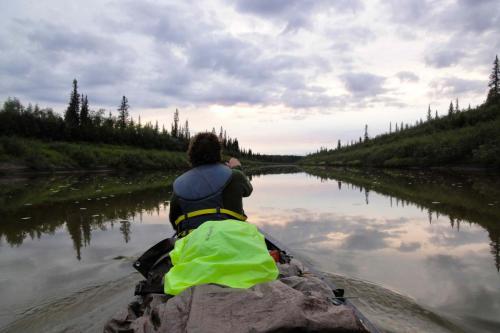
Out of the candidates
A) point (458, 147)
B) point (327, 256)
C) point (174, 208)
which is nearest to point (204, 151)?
point (174, 208)

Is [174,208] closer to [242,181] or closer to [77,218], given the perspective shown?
[242,181]

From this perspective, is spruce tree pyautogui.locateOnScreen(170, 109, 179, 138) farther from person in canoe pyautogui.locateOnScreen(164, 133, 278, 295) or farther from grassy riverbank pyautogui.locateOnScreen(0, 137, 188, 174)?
person in canoe pyautogui.locateOnScreen(164, 133, 278, 295)

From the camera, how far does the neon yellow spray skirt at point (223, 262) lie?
84.7 inches

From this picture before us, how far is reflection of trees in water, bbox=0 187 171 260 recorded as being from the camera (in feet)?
25.1

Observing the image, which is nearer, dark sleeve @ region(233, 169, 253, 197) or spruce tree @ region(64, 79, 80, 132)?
dark sleeve @ region(233, 169, 253, 197)

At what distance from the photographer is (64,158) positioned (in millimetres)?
38656

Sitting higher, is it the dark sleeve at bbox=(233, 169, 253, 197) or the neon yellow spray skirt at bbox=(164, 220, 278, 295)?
the dark sleeve at bbox=(233, 169, 253, 197)

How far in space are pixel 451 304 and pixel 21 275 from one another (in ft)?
18.5

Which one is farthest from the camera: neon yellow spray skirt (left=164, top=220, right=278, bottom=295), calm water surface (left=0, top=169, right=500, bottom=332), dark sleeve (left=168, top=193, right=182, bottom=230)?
calm water surface (left=0, top=169, right=500, bottom=332)

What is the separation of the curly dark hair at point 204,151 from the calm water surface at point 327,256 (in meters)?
1.86

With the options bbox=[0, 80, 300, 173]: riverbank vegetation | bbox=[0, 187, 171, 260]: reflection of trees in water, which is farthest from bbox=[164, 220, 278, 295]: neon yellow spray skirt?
bbox=[0, 80, 300, 173]: riverbank vegetation

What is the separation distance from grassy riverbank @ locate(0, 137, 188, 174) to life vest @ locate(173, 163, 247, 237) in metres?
30.1

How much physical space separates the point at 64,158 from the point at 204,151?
39922mm

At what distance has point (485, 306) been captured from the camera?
394 cm
